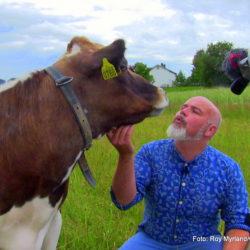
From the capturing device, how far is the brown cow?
7.85 ft

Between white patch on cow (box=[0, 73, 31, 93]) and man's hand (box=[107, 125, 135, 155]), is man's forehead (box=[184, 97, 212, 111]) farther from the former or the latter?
white patch on cow (box=[0, 73, 31, 93])

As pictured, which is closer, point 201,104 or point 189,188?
point 189,188

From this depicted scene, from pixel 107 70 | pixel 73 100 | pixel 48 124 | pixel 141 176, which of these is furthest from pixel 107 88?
pixel 141 176

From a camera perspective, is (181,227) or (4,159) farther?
(181,227)

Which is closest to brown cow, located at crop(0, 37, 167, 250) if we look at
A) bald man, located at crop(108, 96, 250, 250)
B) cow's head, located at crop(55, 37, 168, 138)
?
cow's head, located at crop(55, 37, 168, 138)

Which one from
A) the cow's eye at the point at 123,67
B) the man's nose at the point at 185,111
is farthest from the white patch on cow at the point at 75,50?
the man's nose at the point at 185,111

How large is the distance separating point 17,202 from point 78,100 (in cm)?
69

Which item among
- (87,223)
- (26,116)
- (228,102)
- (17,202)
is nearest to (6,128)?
(26,116)

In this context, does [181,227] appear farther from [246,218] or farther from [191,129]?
[191,129]

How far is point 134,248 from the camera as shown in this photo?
12.1 feet

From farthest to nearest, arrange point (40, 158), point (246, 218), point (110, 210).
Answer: point (110, 210) < point (246, 218) < point (40, 158)

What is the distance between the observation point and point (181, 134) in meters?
3.53

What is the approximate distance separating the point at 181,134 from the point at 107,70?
1245mm

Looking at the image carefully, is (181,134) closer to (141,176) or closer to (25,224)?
(141,176)
